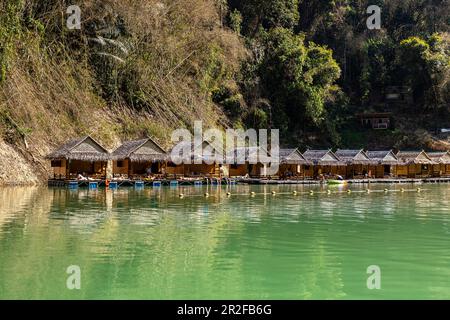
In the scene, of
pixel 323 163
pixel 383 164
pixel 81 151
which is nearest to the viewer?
pixel 81 151

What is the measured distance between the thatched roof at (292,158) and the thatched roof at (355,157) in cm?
412

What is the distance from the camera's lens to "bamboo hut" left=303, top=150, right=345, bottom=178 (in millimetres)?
42500

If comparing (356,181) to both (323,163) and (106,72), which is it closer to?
(323,163)

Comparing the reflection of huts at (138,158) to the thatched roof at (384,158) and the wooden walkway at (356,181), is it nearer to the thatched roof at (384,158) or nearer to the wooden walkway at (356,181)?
the wooden walkway at (356,181)

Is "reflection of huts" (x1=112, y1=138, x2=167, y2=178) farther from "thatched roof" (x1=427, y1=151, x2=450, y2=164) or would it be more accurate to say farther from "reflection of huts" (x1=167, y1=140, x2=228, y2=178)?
"thatched roof" (x1=427, y1=151, x2=450, y2=164)

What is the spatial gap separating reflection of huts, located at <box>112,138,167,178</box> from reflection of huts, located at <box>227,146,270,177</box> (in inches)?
241

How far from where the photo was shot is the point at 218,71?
158 feet

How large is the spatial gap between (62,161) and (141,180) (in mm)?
4866

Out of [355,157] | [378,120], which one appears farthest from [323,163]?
[378,120]

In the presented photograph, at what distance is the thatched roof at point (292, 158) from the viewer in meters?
40.9

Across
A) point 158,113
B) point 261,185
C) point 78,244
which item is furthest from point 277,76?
point 78,244

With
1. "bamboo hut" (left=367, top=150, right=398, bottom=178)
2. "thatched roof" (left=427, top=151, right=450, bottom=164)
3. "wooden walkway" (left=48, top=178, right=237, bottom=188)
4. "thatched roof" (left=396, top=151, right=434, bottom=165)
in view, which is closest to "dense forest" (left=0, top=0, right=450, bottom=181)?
"wooden walkway" (left=48, top=178, right=237, bottom=188)

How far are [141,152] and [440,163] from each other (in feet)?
92.2

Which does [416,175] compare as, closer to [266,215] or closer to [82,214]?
[266,215]
